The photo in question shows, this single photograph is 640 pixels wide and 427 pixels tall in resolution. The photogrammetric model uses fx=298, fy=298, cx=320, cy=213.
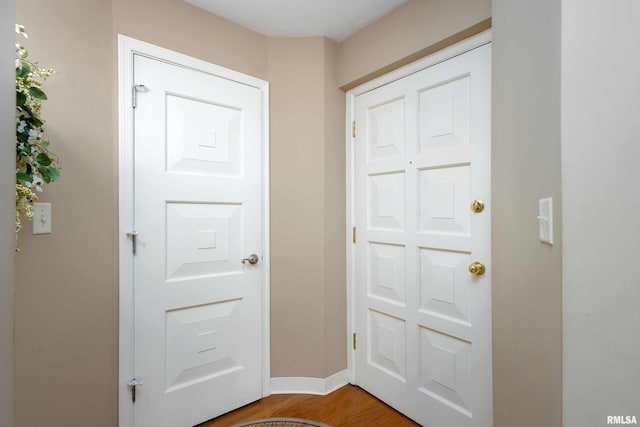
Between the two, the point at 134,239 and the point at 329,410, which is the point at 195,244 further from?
the point at 329,410

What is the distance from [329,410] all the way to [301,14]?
240 cm

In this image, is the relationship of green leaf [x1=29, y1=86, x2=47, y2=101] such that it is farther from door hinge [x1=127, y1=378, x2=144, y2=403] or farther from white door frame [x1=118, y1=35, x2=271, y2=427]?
door hinge [x1=127, y1=378, x2=144, y2=403]

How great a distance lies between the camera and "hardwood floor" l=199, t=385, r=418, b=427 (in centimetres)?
171

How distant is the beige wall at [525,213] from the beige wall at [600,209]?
0.15 feet

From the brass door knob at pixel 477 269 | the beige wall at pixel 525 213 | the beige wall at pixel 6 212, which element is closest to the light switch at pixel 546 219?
the beige wall at pixel 525 213

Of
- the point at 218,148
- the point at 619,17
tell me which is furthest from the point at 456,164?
the point at 218,148

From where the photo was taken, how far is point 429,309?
1.66 meters

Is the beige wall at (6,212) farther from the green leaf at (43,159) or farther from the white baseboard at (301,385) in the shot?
the white baseboard at (301,385)

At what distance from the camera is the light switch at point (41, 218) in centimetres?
125

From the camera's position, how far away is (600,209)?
1.99ft

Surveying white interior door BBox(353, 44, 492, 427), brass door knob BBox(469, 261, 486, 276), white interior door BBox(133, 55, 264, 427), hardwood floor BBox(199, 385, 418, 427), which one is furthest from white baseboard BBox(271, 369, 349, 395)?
brass door knob BBox(469, 261, 486, 276)

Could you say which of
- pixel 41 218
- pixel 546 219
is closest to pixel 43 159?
pixel 41 218

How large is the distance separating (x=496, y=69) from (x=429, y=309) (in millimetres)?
1209

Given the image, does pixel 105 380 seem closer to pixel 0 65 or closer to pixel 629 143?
pixel 0 65
